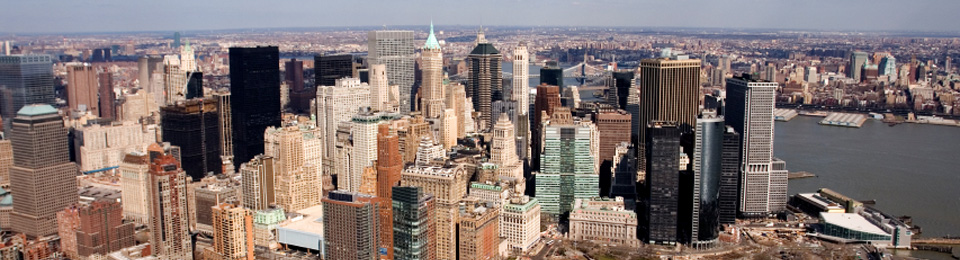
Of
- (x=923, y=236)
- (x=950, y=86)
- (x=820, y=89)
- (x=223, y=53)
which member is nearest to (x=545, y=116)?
(x=923, y=236)

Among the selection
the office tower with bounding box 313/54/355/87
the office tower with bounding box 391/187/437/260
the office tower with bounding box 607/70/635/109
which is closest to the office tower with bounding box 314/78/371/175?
the office tower with bounding box 313/54/355/87

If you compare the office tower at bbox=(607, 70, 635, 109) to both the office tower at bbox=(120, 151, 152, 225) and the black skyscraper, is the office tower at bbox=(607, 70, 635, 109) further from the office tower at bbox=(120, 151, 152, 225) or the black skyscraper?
the office tower at bbox=(120, 151, 152, 225)

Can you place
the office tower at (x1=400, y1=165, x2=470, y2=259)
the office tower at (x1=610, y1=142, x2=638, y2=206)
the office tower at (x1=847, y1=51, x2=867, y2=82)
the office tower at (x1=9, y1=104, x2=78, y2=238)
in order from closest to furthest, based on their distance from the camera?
1. the office tower at (x1=400, y1=165, x2=470, y2=259)
2. the office tower at (x1=9, y1=104, x2=78, y2=238)
3. the office tower at (x1=610, y1=142, x2=638, y2=206)
4. the office tower at (x1=847, y1=51, x2=867, y2=82)

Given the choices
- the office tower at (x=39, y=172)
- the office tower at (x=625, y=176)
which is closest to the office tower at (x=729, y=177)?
the office tower at (x=625, y=176)

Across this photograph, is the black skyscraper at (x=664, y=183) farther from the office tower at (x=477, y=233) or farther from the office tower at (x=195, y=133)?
the office tower at (x=195, y=133)

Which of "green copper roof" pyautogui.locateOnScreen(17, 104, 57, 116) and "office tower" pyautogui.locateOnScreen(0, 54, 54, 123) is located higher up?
"office tower" pyautogui.locateOnScreen(0, 54, 54, 123)

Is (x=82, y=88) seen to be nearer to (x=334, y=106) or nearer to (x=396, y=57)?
(x=334, y=106)

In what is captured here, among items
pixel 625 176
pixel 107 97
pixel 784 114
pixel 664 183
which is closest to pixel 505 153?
pixel 625 176
